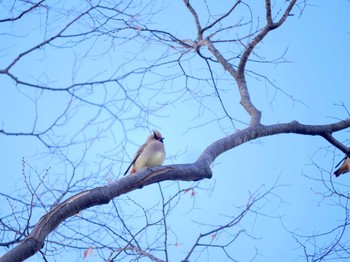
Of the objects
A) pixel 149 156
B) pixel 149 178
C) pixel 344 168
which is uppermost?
pixel 344 168

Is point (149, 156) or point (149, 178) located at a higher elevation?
point (149, 156)

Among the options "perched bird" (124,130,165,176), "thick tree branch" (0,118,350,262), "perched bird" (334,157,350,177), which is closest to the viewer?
"thick tree branch" (0,118,350,262)

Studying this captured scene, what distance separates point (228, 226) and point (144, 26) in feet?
7.13

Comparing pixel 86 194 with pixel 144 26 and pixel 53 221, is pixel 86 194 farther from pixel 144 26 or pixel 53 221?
pixel 144 26

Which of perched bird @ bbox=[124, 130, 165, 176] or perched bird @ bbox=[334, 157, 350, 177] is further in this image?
perched bird @ bbox=[334, 157, 350, 177]

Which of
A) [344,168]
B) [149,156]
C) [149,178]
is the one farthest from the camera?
[344,168]

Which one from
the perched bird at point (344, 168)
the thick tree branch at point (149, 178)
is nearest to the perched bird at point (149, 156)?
the thick tree branch at point (149, 178)

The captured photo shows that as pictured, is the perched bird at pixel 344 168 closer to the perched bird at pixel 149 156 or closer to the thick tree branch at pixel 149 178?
the thick tree branch at pixel 149 178

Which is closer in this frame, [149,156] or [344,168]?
[149,156]

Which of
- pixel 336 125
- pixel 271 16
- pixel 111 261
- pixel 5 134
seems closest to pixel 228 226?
pixel 111 261

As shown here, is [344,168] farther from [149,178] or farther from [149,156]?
[149,178]

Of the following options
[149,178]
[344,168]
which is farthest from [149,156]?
[149,178]

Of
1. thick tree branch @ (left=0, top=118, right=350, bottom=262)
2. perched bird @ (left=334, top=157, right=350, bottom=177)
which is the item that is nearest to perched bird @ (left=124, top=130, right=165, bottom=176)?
thick tree branch @ (left=0, top=118, right=350, bottom=262)

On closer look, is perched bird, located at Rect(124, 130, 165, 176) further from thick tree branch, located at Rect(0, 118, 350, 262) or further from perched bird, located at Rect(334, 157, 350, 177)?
perched bird, located at Rect(334, 157, 350, 177)
